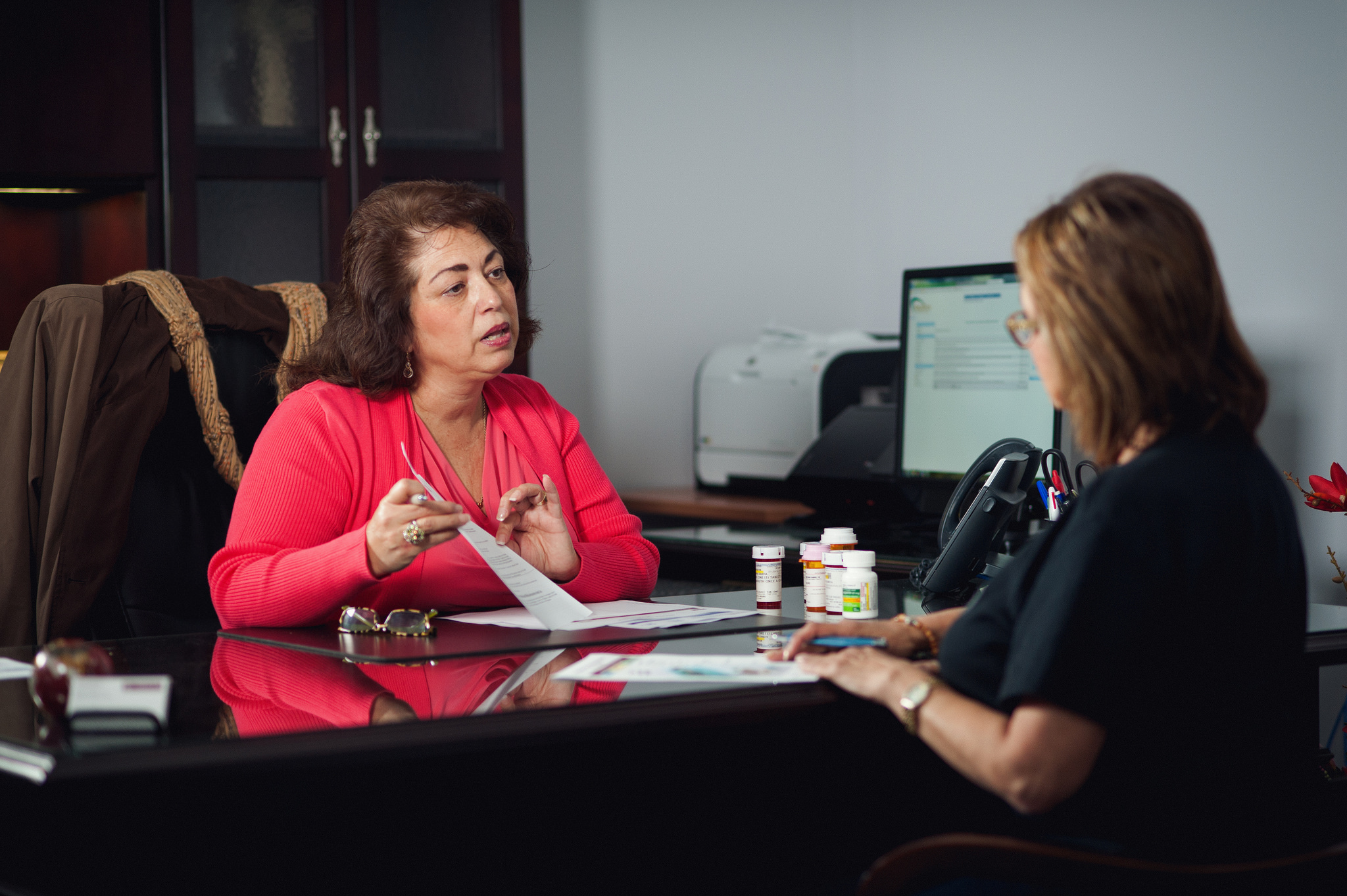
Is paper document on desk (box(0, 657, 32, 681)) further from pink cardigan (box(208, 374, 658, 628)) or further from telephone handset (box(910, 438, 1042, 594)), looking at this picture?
telephone handset (box(910, 438, 1042, 594))

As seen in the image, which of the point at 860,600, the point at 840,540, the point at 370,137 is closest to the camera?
the point at 860,600

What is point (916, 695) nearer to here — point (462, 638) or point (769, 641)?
point (769, 641)

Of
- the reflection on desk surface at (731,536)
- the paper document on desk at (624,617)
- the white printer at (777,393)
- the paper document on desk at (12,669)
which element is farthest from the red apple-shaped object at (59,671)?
the white printer at (777,393)

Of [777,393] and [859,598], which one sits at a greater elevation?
[777,393]

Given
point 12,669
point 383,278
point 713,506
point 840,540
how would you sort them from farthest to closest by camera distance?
point 713,506 → point 383,278 → point 840,540 → point 12,669

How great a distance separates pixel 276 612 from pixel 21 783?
0.62 metres

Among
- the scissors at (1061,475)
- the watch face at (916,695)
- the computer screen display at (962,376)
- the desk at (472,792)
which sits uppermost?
the computer screen display at (962,376)

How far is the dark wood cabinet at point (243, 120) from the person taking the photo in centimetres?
267

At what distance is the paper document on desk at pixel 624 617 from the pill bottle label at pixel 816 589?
8cm

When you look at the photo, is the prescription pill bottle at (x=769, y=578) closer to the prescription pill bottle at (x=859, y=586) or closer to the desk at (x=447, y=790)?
the prescription pill bottle at (x=859, y=586)

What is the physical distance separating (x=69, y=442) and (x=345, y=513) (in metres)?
0.56

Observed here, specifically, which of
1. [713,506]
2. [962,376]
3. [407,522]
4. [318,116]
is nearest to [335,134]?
[318,116]

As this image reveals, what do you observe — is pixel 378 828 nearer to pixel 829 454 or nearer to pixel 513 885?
pixel 513 885

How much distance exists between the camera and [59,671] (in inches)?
42.8
